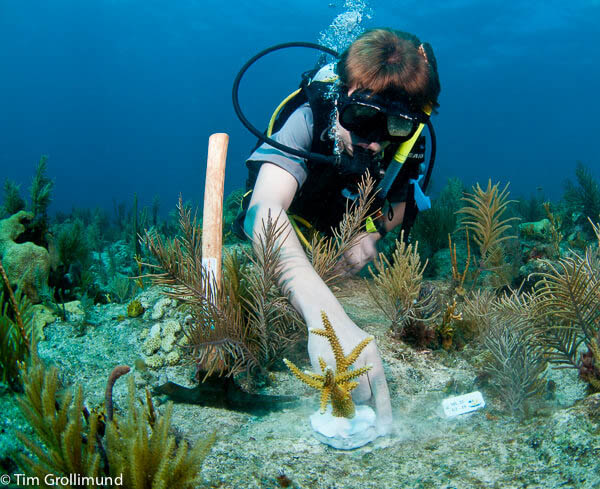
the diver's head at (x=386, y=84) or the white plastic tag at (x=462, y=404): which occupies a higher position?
the diver's head at (x=386, y=84)

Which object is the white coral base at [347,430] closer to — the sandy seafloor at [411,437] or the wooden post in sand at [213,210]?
the sandy seafloor at [411,437]

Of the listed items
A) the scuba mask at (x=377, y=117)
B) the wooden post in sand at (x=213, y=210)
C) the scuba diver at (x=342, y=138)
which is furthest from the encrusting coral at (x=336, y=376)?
the scuba mask at (x=377, y=117)

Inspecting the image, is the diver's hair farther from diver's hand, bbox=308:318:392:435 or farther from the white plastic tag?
the white plastic tag

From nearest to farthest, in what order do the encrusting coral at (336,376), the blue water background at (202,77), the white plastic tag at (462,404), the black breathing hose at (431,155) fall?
the encrusting coral at (336,376) → the white plastic tag at (462,404) → the black breathing hose at (431,155) → the blue water background at (202,77)

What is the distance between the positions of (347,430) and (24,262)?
4.17 m

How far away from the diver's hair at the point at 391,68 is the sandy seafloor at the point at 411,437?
209 centimetres

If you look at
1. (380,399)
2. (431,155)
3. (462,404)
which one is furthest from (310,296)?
(431,155)

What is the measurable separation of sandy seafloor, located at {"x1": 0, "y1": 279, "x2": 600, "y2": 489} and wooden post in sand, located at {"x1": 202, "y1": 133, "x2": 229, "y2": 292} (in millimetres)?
930

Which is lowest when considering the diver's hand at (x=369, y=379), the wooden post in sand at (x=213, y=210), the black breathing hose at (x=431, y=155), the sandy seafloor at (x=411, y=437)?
the sandy seafloor at (x=411, y=437)

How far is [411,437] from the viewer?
5.87 ft

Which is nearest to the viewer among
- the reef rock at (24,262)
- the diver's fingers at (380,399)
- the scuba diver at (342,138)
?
the diver's fingers at (380,399)

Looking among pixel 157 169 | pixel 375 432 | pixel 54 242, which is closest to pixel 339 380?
pixel 375 432

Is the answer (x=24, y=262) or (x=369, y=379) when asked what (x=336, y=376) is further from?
(x=24, y=262)

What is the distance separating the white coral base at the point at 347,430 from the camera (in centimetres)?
168
